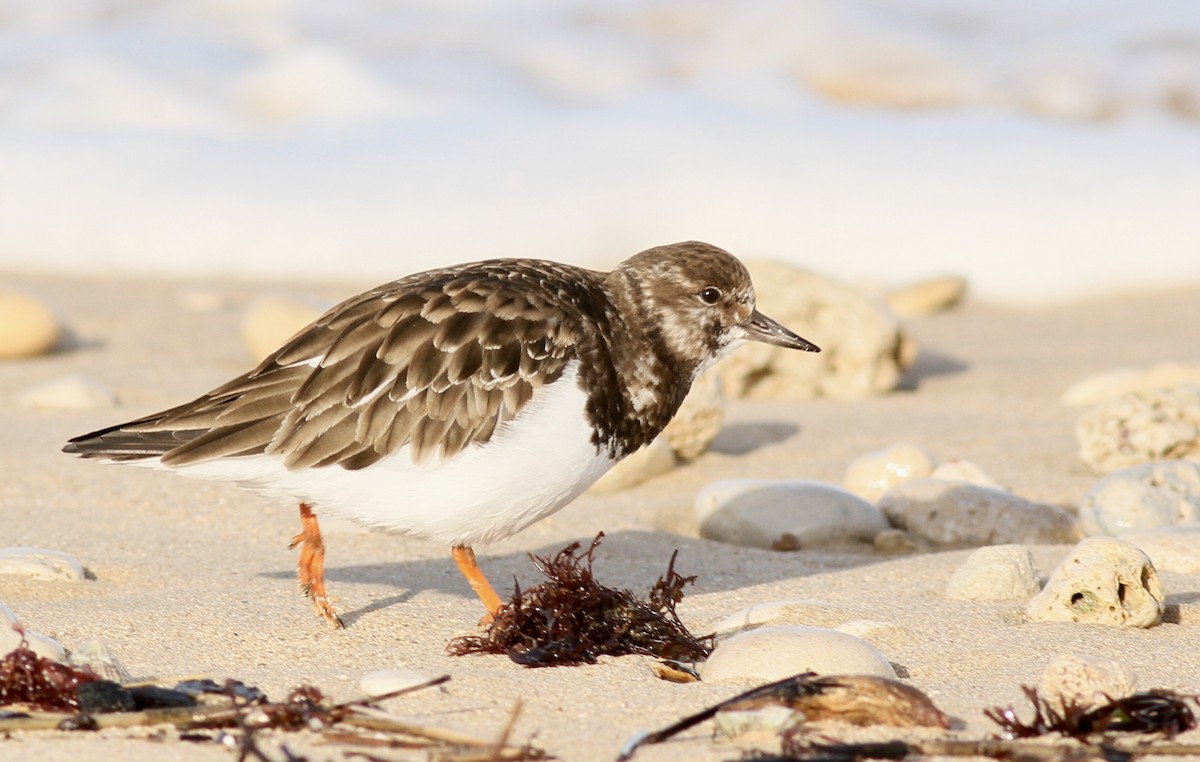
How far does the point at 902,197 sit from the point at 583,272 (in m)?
7.58

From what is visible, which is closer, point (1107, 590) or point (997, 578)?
point (1107, 590)

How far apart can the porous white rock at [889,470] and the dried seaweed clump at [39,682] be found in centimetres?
321

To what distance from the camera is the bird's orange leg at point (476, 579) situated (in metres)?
3.61

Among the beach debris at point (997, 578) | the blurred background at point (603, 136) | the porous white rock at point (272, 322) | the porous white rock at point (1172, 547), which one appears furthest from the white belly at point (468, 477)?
the blurred background at point (603, 136)

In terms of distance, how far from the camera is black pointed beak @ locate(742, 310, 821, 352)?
4035mm

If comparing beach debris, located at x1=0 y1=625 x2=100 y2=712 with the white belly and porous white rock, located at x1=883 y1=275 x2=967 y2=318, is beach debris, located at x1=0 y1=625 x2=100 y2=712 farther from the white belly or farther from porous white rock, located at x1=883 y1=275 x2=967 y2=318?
porous white rock, located at x1=883 y1=275 x2=967 y2=318

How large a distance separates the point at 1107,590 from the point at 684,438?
7.67 ft

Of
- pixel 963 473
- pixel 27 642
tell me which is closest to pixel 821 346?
pixel 963 473

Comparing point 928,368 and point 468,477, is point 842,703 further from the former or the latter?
point 928,368

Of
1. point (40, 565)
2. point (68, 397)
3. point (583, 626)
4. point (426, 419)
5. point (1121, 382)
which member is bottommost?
point (583, 626)

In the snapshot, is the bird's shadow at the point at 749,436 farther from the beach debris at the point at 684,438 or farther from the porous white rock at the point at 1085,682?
the porous white rock at the point at 1085,682

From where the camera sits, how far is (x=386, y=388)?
3.48 m

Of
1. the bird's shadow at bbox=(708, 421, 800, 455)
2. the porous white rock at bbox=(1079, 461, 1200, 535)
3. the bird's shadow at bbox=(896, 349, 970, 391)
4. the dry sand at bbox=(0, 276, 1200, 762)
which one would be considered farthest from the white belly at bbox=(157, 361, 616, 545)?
the bird's shadow at bbox=(896, 349, 970, 391)

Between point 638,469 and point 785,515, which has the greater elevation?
point 638,469
